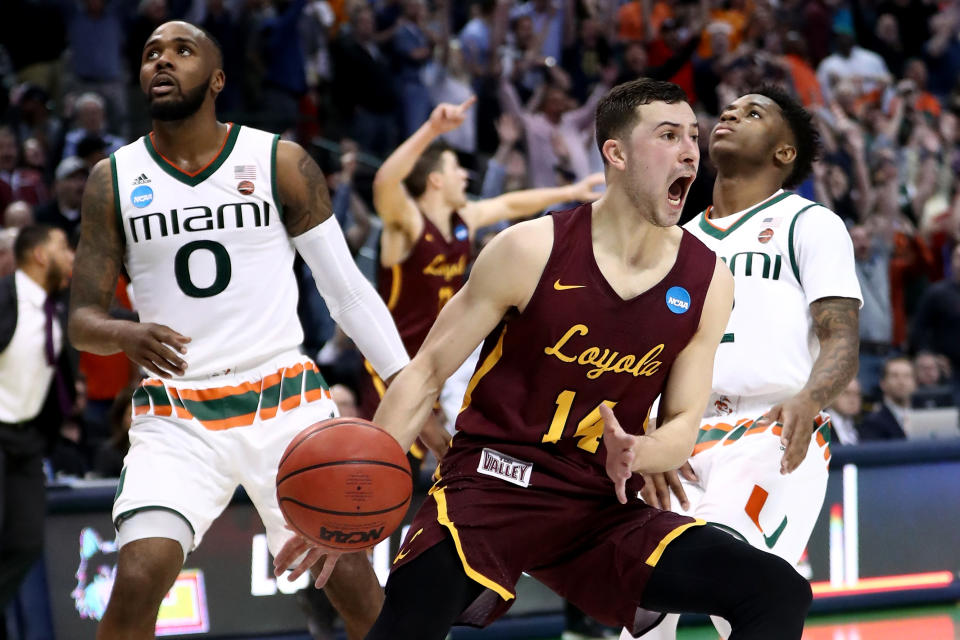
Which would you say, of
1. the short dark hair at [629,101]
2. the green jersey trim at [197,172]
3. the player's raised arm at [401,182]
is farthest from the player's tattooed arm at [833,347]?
the player's raised arm at [401,182]

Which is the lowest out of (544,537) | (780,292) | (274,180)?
(544,537)

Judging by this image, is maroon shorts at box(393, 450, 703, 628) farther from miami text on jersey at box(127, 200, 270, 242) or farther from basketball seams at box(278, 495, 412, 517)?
miami text on jersey at box(127, 200, 270, 242)

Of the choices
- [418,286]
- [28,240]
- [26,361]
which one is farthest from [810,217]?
[28,240]

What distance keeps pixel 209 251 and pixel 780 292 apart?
2023 millimetres

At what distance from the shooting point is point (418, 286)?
24.3 feet

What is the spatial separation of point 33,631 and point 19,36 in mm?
7027

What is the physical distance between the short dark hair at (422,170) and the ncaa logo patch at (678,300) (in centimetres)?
401

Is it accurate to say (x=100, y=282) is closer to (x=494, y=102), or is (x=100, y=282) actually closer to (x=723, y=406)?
(x=723, y=406)

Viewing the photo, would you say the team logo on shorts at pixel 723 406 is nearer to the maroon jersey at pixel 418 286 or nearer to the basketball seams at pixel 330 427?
the basketball seams at pixel 330 427

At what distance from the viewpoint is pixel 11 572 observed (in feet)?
20.6

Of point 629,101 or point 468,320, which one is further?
point 629,101

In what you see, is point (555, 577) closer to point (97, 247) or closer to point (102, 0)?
point (97, 247)

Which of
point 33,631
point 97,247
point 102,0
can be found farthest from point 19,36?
point 97,247

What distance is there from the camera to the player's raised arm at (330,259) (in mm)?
4582
